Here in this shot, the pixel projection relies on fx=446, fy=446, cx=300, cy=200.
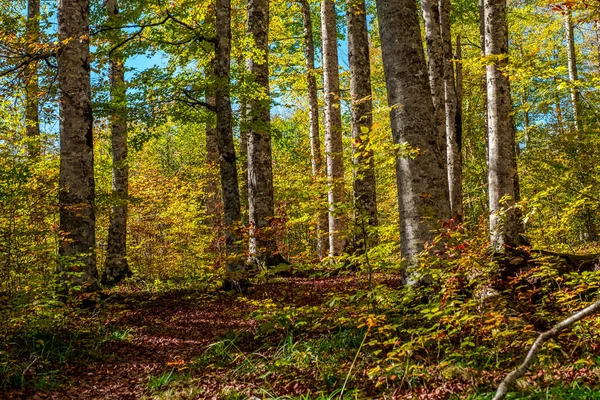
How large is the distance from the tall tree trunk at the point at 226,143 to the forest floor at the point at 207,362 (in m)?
1.27

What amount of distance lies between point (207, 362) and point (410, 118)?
3629 millimetres

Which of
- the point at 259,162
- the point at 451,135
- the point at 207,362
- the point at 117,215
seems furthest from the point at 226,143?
the point at 451,135

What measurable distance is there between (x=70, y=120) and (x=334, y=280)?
5993mm

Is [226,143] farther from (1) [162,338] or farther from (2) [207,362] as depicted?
(2) [207,362]

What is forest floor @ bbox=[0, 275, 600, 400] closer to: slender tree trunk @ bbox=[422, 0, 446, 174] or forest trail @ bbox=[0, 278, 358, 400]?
forest trail @ bbox=[0, 278, 358, 400]

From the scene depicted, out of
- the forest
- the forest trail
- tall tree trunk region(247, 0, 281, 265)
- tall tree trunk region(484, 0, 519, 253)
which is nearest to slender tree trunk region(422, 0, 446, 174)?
the forest

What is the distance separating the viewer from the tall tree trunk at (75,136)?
24.4 feet

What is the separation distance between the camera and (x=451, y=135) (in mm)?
11727

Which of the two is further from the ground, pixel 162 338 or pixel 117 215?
pixel 117 215

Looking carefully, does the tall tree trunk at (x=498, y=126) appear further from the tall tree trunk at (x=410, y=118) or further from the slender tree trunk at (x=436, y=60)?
the slender tree trunk at (x=436, y=60)

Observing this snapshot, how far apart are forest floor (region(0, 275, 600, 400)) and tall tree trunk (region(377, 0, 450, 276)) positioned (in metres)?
1.20

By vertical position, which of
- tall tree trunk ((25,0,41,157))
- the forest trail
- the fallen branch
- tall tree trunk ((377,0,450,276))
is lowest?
the forest trail

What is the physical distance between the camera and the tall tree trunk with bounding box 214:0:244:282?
8289 mm

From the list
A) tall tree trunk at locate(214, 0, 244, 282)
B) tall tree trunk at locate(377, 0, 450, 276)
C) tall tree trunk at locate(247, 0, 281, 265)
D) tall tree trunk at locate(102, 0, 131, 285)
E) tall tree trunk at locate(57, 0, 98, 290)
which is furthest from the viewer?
tall tree trunk at locate(102, 0, 131, 285)
